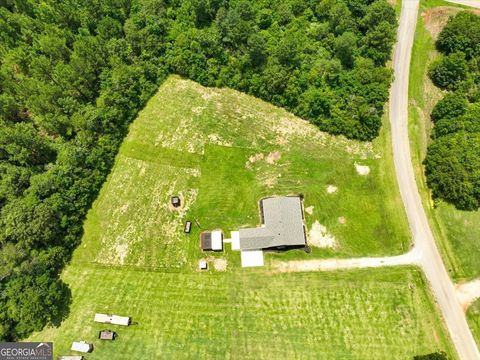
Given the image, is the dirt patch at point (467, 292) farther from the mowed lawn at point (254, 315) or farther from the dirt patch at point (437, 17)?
the dirt patch at point (437, 17)

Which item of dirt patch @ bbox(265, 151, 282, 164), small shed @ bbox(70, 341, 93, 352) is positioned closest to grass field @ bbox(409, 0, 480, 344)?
dirt patch @ bbox(265, 151, 282, 164)

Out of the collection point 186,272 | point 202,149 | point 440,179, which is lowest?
point 186,272

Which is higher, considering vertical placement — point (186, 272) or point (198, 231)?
point (198, 231)

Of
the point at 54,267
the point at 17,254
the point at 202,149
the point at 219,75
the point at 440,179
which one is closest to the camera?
the point at 17,254

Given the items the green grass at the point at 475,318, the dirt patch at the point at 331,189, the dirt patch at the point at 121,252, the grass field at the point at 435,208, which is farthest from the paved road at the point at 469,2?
the dirt patch at the point at 121,252

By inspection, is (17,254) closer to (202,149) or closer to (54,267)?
(54,267)

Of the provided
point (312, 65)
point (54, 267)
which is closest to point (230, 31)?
point (312, 65)

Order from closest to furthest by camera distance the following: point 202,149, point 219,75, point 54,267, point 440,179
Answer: point 54,267
point 440,179
point 202,149
point 219,75
